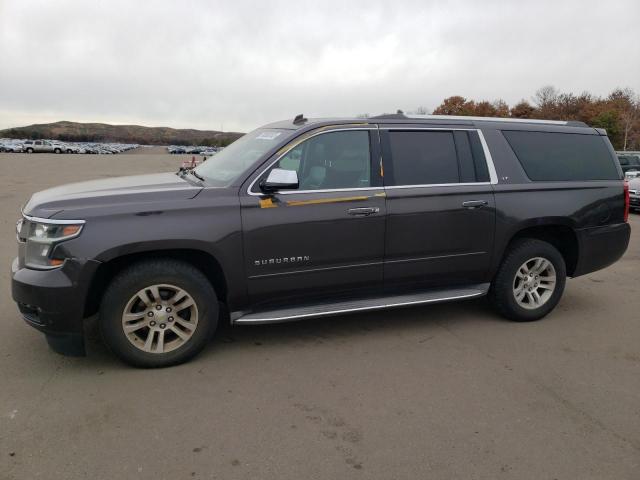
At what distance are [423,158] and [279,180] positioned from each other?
140 cm

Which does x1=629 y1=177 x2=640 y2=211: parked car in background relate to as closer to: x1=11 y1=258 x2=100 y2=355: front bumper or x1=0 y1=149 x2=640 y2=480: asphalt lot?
x1=0 y1=149 x2=640 y2=480: asphalt lot

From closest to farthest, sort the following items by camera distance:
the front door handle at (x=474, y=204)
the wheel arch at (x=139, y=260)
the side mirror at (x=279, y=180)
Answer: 1. the wheel arch at (x=139, y=260)
2. the side mirror at (x=279, y=180)
3. the front door handle at (x=474, y=204)

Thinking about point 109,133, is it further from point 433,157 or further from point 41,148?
point 433,157

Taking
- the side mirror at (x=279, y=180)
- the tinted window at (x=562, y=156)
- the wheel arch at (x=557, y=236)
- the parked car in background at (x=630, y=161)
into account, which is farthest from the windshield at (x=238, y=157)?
the parked car in background at (x=630, y=161)

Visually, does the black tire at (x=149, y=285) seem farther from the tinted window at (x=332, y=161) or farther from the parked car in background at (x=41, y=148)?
the parked car in background at (x=41, y=148)

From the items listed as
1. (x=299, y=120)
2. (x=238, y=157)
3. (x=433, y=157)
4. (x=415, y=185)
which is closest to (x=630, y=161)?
(x=433, y=157)

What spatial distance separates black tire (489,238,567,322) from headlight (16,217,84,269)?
3636 mm

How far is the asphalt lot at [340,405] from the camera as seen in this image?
2.74 meters

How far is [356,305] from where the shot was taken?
13.9 ft

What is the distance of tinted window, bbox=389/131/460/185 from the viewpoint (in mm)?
4367

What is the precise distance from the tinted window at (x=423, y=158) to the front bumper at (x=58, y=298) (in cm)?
250

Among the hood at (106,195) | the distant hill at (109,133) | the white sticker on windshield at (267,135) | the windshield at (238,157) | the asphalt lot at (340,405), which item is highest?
the distant hill at (109,133)

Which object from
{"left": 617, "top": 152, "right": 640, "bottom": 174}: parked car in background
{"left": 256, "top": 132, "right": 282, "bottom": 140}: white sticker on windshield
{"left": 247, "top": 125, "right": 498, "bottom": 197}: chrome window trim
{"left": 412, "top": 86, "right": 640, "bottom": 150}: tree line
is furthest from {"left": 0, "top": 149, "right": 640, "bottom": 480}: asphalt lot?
{"left": 412, "top": 86, "right": 640, "bottom": 150}: tree line

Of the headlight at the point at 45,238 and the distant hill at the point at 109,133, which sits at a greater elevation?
the distant hill at the point at 109,133
